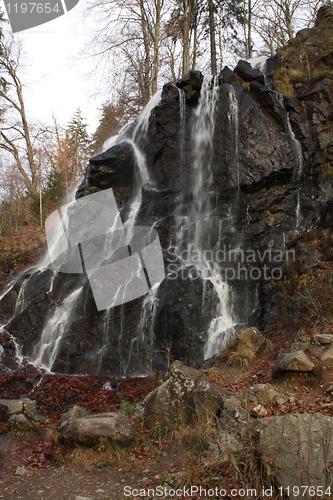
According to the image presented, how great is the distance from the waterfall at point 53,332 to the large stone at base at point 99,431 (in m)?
4.08

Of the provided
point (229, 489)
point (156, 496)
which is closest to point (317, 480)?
point (229, 489)

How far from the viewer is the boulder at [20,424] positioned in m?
6.47

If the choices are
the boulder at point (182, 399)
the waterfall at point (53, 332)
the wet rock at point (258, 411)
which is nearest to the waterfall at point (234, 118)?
the waterfall at point (53, 332)

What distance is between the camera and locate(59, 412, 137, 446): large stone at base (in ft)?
17.1

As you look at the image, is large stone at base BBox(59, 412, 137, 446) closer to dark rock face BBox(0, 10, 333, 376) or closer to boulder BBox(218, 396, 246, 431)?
boulder BBox(218, 396, 246, 431)

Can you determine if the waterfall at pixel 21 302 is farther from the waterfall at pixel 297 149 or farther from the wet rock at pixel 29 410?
the waterfall at pixel 297 149

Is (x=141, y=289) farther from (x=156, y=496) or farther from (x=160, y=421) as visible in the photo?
(x=156, y=496)

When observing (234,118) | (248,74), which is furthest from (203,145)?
(248,74)

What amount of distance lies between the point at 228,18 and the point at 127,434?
22.4 metres

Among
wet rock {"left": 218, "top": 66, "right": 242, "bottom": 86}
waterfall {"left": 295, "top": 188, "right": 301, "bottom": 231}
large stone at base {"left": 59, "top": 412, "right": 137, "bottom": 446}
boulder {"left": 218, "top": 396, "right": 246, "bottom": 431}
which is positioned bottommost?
large stone at base {"left": 59, "top": 412, "right": 137, "bottom": 446}

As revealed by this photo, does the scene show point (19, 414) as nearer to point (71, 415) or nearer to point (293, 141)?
point (71, 415)

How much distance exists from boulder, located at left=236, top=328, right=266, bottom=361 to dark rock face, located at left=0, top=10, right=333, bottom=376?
1.07m

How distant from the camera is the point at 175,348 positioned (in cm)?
853

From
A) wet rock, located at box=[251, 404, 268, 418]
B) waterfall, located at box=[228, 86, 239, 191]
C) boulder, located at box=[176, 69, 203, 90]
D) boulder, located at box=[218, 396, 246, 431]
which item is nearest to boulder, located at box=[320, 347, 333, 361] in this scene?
wet rock, located at box=[251, 404, 268, 418]
